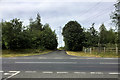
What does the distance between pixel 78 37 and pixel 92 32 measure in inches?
207

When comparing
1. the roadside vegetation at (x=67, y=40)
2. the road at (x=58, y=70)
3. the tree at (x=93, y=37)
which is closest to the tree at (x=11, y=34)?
the roadside vegetation at (x=67, y=40)

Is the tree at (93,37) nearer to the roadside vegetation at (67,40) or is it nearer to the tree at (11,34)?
the roadside vegetation at (67,40)

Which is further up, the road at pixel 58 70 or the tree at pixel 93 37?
the tree at pixel 93 37

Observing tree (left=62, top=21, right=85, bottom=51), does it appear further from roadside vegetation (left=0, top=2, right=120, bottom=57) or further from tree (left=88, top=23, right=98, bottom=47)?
tree (left=88, top=23, right=98, bottom=47)

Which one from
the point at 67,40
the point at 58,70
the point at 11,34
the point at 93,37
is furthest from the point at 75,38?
the point at 58,70

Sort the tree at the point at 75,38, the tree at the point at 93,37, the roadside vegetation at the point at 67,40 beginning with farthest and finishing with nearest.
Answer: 1. the tree at the point at 75,38
2. the tree at the point at 93,37
3. the roadside vegetation at the point at 67,40

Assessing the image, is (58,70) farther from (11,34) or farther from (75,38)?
(75,38)

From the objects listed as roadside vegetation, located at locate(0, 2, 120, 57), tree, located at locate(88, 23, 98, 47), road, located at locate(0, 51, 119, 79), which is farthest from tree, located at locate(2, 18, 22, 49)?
tree, located at locate(88, 23, 98, 47)

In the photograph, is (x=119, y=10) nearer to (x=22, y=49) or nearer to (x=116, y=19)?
(x=116, y=19)

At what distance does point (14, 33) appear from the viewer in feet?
68.1

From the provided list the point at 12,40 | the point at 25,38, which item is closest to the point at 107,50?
the point at 25,38

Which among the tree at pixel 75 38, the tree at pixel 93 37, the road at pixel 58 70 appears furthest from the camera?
the tree at pixel 75 38

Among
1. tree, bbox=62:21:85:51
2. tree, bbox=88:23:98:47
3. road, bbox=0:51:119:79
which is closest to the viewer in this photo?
road, bbox=0:51:119:79

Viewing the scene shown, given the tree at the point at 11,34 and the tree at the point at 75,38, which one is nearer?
the tree at the point at 11,34
